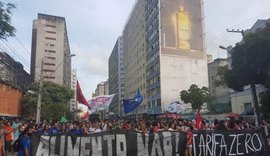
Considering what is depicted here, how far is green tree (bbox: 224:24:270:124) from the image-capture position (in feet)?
96.8

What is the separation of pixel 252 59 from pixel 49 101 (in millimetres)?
45085

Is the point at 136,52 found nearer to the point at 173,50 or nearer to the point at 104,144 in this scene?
the point at 173,50

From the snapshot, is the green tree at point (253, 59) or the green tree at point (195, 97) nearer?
the green tree at point (253, 59)

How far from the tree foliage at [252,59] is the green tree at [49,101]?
35.2 m

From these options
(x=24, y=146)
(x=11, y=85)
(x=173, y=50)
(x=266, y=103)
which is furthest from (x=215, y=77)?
(x=24, y=146)

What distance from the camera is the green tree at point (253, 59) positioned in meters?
29.5

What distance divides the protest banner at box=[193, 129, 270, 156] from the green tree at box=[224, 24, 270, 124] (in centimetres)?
1862

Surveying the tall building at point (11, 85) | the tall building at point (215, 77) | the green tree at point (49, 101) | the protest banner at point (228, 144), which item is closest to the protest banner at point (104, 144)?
the protest banner at point (228, 144)

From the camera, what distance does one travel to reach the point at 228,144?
12070 mm

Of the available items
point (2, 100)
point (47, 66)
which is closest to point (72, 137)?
point (2, 100)

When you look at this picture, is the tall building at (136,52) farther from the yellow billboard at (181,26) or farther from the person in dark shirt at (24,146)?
Result: the person in dark shirt at (24,146)

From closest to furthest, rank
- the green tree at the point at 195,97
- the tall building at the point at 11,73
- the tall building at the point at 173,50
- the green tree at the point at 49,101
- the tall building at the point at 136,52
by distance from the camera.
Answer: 1. the tall building at the point at 11,73
2. the green tree at the point at 49,101
3. the green tree at the point at 195,97
4. the tall building at the point at 173,50
5. the tall building at the point at 136,52

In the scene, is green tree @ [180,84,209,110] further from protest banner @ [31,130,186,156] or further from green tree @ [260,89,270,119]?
protest banner @ [31,130,186,156]

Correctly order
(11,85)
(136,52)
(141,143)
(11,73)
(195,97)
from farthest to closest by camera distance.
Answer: (136,52), (195,97), (11,85), (11,73), (141,143)
